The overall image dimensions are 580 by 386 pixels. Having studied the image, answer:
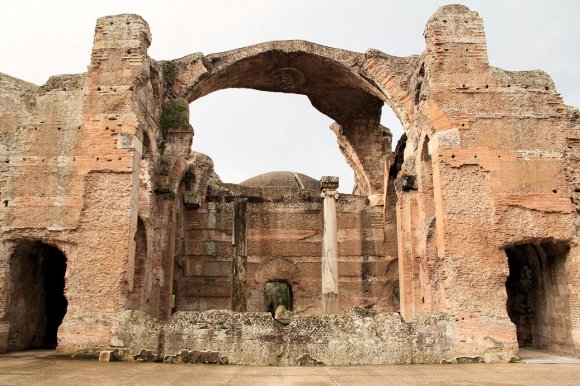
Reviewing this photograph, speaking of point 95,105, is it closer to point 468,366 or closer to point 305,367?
point 305,367

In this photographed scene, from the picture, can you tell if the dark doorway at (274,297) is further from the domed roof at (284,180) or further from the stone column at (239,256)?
the stone column at (239,256)

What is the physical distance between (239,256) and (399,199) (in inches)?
194

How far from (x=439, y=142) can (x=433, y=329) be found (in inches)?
130

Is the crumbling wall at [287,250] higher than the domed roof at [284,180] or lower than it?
lower

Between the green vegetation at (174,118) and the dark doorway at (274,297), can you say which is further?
the dark doorway at (274,297)

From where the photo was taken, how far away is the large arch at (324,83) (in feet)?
39.5

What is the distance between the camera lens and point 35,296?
9.80 metres

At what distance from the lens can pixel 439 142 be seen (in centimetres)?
923

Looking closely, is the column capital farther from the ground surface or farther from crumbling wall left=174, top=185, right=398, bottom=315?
the ground surface

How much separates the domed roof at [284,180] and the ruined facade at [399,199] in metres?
10.2

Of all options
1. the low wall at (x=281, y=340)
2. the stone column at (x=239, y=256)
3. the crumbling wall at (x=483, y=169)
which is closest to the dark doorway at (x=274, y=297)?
the stone column at (x=239, y=256)

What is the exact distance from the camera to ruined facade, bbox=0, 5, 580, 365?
7.95 m

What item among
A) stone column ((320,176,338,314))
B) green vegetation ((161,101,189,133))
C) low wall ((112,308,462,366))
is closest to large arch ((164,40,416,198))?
green vegetation ((161,101,189,133))

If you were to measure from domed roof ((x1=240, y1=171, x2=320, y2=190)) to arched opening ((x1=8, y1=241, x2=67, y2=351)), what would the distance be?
1277 centimetres
